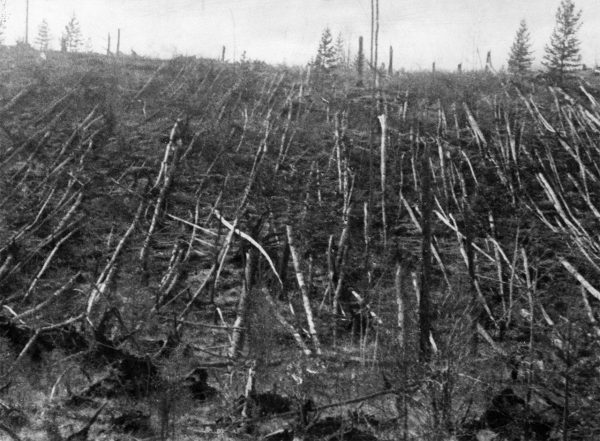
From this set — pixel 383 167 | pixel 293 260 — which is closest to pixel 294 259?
pixel 293 260

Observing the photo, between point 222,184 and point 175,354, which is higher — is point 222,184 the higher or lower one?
the higher one

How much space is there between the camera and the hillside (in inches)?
284

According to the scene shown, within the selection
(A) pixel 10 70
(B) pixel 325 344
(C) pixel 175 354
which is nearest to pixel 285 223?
Answer: (B) pixel 325 344

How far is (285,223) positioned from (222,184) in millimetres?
2149

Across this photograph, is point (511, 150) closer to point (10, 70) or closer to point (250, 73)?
point (250, 73)

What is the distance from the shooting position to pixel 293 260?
34.9 feet

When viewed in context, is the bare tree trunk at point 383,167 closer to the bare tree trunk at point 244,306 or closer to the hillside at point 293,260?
the hillside at point 293,260

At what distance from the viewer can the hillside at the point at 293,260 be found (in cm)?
721

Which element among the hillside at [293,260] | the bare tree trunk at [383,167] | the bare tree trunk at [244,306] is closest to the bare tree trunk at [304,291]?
the hillside at [293,260]

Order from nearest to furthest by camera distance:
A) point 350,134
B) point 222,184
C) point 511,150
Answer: point 222,184 → point 511,150 → point 350,134

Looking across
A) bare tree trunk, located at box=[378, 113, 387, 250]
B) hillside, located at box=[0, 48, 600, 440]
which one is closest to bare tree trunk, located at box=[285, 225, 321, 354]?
hillside, located at box=[0, 48, 600, 440]

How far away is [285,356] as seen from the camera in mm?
8398

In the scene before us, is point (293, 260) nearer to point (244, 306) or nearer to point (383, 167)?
point (244, 306)

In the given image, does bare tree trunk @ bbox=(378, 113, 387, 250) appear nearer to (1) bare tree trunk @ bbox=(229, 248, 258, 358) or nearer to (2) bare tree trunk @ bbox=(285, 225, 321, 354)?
(2) bare tree trunk @ bbox=(285, 225, 321, 354)
